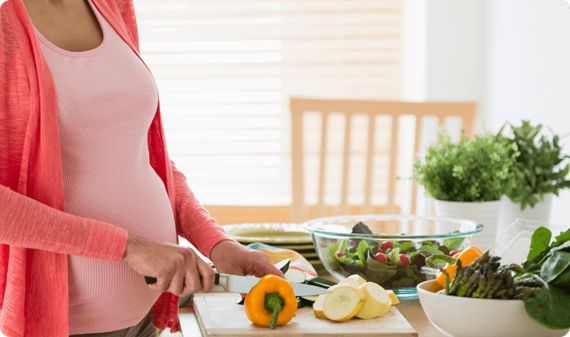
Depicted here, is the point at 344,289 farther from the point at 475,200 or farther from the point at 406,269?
the point at 475,200

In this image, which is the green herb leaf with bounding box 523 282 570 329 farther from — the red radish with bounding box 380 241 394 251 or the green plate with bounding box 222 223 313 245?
the green plate with bounding box 222 223 313 245

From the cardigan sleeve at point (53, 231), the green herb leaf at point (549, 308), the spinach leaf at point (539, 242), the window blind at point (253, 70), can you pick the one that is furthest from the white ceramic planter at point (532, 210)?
the window blind at point (253, 70)

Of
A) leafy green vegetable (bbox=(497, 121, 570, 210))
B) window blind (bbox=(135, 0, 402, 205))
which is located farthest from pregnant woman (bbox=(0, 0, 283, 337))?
window blind (bbox=(135, 0, 402, 205))

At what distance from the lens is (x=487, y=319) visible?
0.65m

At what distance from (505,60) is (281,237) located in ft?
5.19

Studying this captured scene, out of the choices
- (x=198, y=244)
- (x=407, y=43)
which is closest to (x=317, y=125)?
(x=407, y=43)

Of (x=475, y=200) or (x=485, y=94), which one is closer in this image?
(x=475, y=200)

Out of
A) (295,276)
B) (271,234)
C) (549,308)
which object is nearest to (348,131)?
(271,234)

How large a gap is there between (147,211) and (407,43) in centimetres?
216

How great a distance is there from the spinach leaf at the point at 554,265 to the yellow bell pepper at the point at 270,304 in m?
0.33

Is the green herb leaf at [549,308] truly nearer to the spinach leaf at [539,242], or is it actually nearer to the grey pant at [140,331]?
the spinach leaf at [539,242]

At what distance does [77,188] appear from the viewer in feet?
2.65

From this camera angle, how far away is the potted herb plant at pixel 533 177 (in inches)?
47.4

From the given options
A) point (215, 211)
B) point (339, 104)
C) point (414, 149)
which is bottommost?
point (215, 211)
